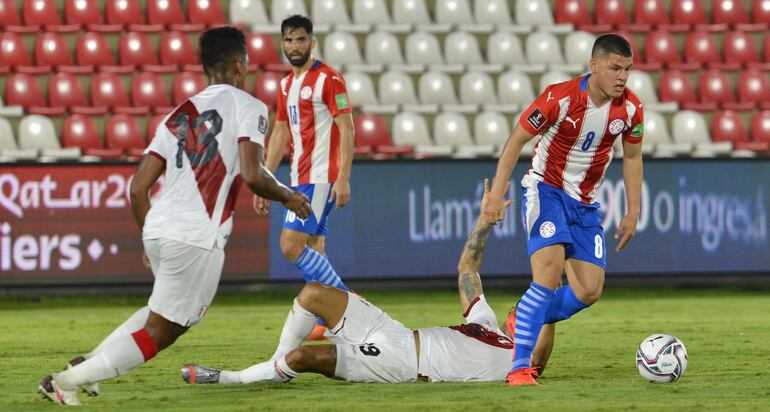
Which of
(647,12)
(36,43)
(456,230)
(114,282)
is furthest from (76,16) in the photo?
(647,12)

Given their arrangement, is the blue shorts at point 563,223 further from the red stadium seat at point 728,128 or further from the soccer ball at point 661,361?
the red stadium seat at point 728,128

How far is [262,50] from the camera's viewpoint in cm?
1590

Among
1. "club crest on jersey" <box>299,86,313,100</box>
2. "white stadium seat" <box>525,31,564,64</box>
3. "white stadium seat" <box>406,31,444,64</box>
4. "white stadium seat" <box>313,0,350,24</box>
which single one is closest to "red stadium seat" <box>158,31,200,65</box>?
"white stadium seat" <box>313,0,350,24</box>

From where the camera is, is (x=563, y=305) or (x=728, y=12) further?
(x=728, y=12)

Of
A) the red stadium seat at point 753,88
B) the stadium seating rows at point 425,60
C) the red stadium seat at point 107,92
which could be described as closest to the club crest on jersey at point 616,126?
the stadium seating rows at point 425,60

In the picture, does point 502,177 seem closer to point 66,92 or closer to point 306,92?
point 306,92

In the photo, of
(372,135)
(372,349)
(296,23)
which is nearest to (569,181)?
(372,349)

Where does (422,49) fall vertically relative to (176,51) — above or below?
below

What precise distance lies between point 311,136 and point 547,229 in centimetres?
238

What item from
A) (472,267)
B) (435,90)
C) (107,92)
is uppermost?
(107,92)

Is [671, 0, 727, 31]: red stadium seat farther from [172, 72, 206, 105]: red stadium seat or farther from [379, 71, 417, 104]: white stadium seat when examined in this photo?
[172, 72, 206, 105]: red stadium seat

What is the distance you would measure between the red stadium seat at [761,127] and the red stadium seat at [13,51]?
846 centimetres

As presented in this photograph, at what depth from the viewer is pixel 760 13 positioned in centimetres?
1755

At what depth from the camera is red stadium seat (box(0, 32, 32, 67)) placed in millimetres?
15516
